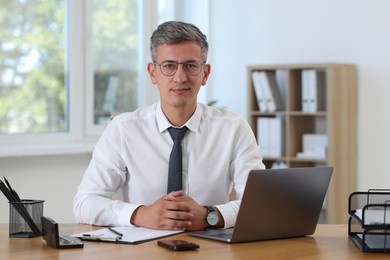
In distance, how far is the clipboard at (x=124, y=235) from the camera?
2.40 meters

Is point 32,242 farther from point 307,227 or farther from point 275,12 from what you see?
point 275,12

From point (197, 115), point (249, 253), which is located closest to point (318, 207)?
point (249, 253)

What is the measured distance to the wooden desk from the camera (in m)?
Result: 2.20

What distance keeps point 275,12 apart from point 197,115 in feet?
9.69

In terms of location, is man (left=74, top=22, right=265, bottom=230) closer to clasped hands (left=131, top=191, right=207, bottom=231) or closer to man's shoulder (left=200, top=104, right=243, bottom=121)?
man's shoulder (left=200, top=104, right=243, bottom=121)

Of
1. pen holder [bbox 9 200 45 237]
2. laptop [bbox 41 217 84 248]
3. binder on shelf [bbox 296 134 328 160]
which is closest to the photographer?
laptop [bbox 41 217 84 248]

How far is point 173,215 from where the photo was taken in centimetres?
260

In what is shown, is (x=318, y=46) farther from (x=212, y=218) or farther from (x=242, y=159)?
(x=212, y=218)

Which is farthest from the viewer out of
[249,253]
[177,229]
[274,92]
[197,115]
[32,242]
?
[274,92]

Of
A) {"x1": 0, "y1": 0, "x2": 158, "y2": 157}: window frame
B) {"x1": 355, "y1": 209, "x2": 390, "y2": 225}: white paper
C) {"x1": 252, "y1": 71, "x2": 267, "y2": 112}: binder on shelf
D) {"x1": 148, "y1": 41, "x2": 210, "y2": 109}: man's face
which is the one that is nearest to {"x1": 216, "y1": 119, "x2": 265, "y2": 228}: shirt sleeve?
{"x1": 148, "y1": 41, "x2": 210, "y2": 109}: man's face

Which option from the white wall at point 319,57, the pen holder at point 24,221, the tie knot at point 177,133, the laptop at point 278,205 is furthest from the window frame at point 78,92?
the laptop at point 278,205

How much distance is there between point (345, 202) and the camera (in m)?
5.36

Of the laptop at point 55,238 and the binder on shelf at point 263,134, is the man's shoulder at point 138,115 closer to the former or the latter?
the laptop at point 55,238

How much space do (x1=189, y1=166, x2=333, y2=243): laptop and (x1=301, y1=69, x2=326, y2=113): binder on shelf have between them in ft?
9.50
